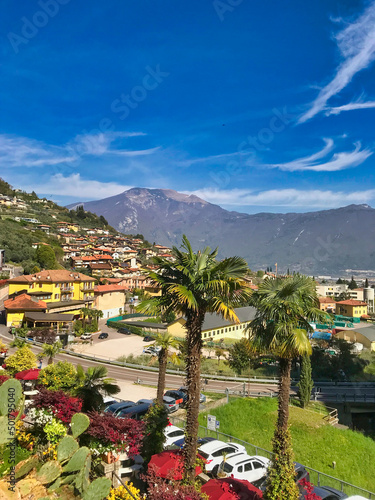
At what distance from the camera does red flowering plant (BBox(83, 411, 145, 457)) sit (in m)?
12.4

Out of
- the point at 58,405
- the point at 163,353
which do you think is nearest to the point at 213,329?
the point at 163,353

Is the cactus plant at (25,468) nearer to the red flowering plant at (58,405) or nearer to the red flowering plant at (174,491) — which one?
the red flowering plant at (174,491)

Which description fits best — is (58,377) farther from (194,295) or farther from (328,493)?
(328,493)

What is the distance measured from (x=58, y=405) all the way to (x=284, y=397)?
8.54 metres

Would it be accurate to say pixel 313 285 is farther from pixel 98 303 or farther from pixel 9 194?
pixel 9 194

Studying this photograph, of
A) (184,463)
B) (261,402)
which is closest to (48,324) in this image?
(261,402)

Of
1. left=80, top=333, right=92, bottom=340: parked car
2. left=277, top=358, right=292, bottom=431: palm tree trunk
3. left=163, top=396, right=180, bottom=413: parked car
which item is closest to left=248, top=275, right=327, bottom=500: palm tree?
left=277, top=358, right=292, bottom=431: palm tree trunk

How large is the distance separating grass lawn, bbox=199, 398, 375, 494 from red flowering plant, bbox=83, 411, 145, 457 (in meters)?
8.00

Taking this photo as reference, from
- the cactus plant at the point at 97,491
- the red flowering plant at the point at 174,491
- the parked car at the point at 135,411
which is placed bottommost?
the parked car at the point at 135,411

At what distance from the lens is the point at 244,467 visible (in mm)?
15031

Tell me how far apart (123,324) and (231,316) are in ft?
185

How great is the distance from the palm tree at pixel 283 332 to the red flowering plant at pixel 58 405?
7509 millimetres

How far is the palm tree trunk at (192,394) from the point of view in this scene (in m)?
9.77

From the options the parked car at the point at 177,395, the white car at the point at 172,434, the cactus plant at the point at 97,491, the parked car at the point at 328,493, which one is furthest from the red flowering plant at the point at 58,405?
the parked car at the point at 177,395
